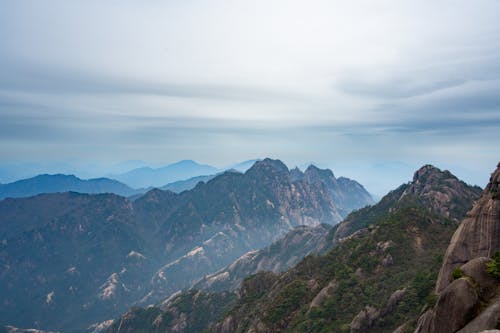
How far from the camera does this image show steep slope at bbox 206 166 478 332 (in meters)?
66.1

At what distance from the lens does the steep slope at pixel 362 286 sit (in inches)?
2601

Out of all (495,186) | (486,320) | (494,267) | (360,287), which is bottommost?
(360,287)

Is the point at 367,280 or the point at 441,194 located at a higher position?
the point at 441,194

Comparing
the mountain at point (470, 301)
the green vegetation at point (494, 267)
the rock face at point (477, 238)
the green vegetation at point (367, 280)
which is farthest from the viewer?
the green vegetation at point (367, 280)

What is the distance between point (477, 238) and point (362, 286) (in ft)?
118

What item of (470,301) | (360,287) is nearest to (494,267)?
(470,301)

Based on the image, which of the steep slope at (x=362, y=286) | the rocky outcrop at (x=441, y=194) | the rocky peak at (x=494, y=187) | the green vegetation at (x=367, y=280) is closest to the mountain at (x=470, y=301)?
the rocky peak at (x=494, y=187)

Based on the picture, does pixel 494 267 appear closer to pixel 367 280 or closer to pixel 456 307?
Answer: pixel 456 307

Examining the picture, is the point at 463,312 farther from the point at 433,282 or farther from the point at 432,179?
the point at 432,179

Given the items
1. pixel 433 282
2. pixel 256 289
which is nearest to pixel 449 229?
pixel 433 282

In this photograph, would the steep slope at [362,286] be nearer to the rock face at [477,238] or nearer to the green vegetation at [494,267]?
the rock face at [477,238]

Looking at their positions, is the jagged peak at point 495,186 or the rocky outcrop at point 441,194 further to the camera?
the rocky outcrop at point 441,194

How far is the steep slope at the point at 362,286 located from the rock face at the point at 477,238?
11.2 m

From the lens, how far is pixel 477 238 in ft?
164
